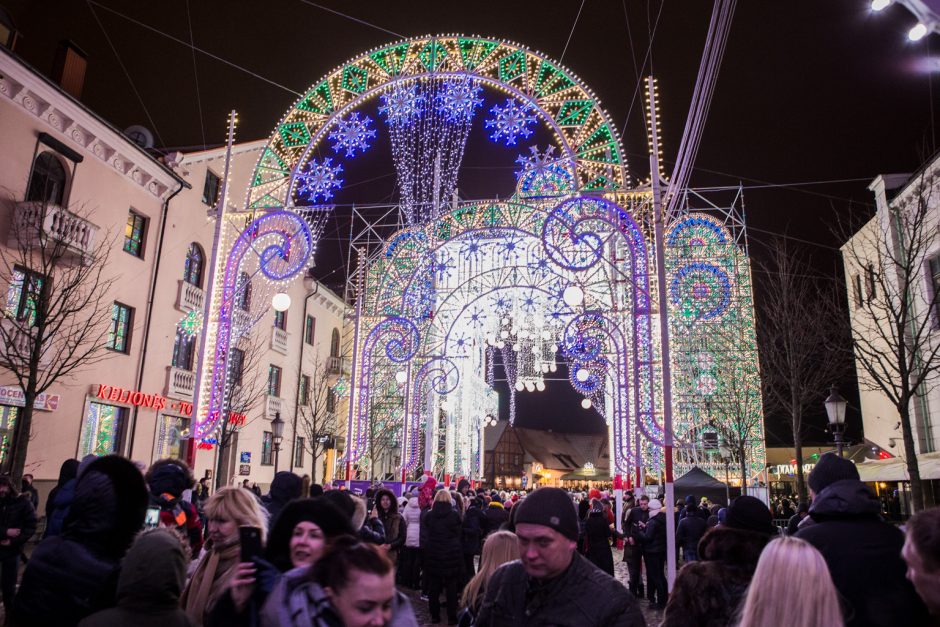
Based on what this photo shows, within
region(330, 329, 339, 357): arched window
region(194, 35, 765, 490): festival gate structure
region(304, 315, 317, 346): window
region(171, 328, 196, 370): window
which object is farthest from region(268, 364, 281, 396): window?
region(330, 329, 339, 357): arched window

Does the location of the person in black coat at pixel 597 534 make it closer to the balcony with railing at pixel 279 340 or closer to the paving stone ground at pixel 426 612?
the paving stone ground at pixel 426 612

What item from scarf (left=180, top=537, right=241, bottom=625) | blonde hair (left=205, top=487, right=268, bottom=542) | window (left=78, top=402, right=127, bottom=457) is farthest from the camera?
window (left=78, top=402, right=127, bottom=457)

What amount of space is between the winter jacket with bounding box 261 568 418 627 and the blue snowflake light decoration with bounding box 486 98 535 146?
42.6ft

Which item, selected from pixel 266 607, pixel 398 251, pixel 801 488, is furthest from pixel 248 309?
pixel 266 607

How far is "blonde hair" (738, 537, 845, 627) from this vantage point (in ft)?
8.16

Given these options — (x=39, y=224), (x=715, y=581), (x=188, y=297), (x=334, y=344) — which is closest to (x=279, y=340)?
(x=188, y=297)

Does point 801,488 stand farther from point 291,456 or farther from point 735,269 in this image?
point 291,456

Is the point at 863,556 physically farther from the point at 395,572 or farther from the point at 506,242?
the point at 506,242

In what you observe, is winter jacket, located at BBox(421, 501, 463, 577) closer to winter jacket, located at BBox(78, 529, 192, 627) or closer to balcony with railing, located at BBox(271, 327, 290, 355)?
winter jacket, located at BBox(78, 529, 192, 627)

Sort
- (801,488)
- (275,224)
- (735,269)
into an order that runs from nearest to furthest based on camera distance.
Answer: (275,224) < (801,488) < (735,269)

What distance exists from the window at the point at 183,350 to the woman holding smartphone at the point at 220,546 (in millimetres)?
21698

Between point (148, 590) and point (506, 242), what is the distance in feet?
65.6

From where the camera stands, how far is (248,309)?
28.2 meters

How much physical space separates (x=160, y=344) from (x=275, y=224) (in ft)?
31.1
